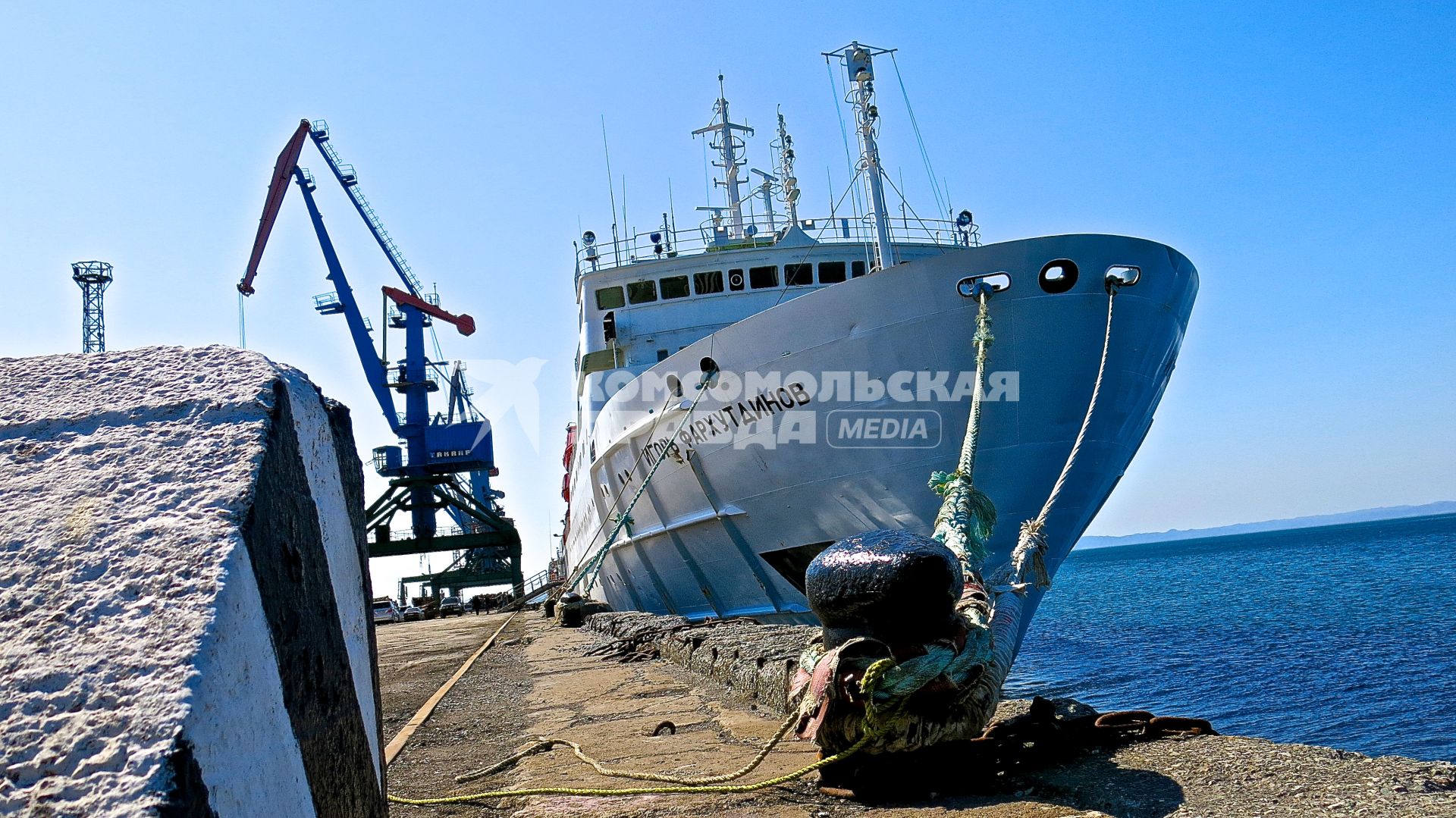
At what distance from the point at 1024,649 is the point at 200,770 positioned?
20095 mm

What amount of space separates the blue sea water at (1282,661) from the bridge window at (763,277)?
674cm

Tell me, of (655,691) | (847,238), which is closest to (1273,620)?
(847,238)

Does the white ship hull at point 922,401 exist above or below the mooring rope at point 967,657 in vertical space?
above

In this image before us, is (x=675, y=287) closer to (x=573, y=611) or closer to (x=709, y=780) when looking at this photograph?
(x=573, y=611)

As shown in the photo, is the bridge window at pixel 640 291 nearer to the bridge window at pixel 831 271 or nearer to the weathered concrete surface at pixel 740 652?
the bridge window at pixel 831 271

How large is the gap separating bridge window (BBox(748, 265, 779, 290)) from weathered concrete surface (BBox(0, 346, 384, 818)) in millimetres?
13149

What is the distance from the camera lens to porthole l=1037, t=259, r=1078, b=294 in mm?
8062

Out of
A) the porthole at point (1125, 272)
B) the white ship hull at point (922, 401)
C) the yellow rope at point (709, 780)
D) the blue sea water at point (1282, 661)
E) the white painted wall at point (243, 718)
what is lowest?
the blue sea water at point (1282, 661)

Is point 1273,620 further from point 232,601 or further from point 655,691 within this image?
point 232,601

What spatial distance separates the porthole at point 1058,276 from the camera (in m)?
8.06

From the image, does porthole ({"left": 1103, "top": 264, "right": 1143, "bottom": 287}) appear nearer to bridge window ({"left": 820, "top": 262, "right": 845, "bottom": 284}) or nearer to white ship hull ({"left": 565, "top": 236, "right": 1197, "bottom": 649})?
white ship hull ({"left": 565, "top": 236, "right": 1197, "bottom": 649})

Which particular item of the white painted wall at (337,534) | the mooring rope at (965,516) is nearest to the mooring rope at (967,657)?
the mooring rope at (965,516)

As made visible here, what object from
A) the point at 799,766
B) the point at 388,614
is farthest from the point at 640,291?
the point at 388,614

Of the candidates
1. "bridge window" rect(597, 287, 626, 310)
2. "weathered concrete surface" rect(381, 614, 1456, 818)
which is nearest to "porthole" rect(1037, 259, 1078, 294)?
"weathered concrete surface" rect(381, 614, 1456, 818)
